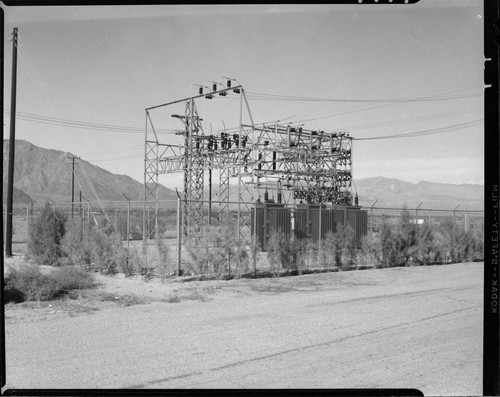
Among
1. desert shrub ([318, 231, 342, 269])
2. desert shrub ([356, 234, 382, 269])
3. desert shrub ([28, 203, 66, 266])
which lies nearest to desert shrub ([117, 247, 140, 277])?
desert shrub ([28, 203, 66, 266])

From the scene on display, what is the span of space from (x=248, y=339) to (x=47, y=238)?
31.8 ft

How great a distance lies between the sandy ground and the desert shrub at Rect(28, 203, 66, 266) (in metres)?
3.78

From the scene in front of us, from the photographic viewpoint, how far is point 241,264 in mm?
13695

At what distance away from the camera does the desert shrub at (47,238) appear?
14.4 meters

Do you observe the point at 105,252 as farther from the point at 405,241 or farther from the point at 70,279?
the point at 405,241

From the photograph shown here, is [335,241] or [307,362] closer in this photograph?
[307,362]

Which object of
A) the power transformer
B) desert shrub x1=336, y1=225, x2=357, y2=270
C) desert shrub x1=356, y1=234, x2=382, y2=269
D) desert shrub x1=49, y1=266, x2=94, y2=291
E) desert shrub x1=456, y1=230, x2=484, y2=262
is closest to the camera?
desert shrub x1=49, y1=266, x2=94, y2=291

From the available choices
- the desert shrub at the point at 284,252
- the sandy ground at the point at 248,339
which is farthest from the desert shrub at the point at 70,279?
the desert shrub at the point at 284,252

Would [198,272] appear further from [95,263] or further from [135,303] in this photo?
[135,303]

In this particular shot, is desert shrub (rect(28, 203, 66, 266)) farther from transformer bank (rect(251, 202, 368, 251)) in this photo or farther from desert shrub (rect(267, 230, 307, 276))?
transformer bank (rect(251, 202, 368, 251))

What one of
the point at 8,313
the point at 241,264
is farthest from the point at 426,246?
the point at 8,313

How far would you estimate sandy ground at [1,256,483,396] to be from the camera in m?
5.08

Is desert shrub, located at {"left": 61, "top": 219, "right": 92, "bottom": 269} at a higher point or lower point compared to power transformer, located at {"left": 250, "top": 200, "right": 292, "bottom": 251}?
lower

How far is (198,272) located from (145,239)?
1.87 meters
